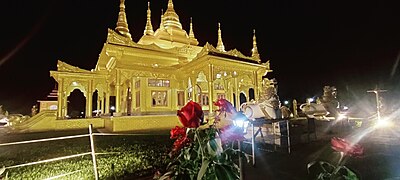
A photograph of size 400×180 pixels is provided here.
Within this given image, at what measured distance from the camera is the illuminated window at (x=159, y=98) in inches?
565

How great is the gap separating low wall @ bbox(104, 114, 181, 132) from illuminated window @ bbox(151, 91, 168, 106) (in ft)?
10.6

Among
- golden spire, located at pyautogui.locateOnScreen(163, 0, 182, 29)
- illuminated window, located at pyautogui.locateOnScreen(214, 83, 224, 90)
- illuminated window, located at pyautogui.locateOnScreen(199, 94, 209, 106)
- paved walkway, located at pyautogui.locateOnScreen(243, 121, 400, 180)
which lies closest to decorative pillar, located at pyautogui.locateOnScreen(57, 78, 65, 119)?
illuminated window, located at pyautogui.locateOnScreen(199, 94, 209, 106)

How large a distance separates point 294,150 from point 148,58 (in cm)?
1206

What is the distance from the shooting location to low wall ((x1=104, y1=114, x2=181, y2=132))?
1002cm

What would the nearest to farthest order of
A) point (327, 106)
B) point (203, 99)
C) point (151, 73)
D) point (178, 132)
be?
point (178, 132) → point (327, 106) → point (151, 73) → point (203, 99)

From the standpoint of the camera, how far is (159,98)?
14.6 metres

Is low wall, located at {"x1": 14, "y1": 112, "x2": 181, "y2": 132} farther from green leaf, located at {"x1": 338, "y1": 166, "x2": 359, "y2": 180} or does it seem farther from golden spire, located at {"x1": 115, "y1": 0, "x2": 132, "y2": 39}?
green leaf, located at {"x1": 338, "y1": 166, "x2": 359, "y2": 180}

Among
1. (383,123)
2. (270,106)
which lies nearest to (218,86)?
(383,123)

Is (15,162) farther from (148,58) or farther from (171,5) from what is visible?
(171,5)

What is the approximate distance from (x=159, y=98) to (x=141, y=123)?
4111 mm

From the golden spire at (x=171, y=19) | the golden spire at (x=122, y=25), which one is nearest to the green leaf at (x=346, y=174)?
the golden spire at (x=122, y=25)

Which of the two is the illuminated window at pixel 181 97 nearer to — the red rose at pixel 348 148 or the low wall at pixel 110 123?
the low wall at pixel 110 123

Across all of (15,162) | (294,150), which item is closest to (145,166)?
(15,162)

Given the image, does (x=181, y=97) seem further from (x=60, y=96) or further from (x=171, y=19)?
(x=171, y=19)
